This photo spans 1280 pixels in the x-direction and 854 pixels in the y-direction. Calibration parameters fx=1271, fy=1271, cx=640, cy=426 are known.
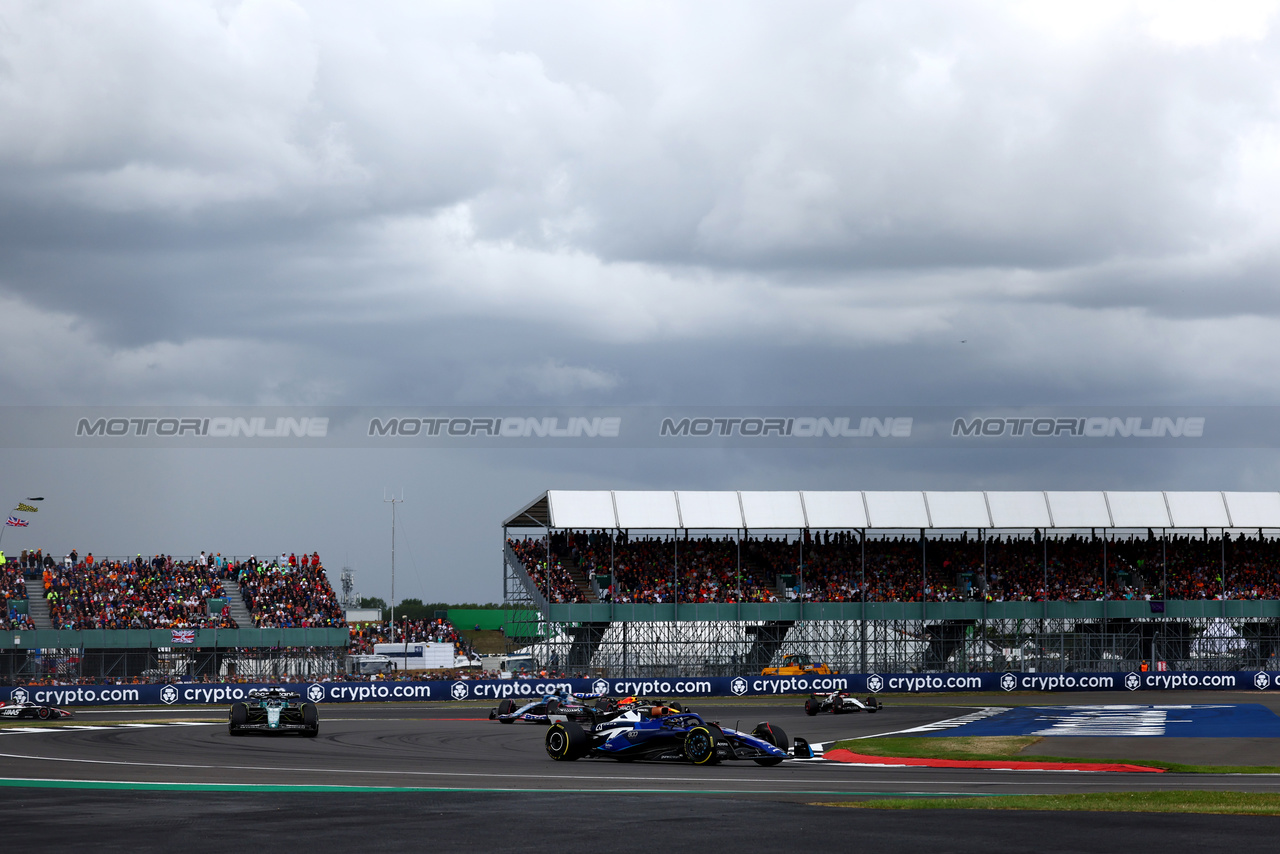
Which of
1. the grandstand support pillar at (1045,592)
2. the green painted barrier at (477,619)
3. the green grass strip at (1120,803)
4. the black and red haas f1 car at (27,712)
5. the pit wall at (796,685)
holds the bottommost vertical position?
the pit wall at (796,685)

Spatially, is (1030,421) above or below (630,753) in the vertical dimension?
above

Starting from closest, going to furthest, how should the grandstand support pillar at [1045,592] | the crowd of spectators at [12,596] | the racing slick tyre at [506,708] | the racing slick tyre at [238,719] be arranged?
the racing slick tyre at [238,719], the racing slick tyre at [506,708], the crowd of spectators at [12,596], the grandstand support pillar at [1045,592]

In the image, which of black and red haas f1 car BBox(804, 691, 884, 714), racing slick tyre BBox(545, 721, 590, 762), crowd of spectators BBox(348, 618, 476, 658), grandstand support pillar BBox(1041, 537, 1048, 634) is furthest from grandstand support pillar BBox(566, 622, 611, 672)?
racing slick tyre BBox(545, 721, 590, 762)

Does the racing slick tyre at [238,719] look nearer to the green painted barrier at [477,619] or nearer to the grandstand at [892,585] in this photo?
the grandstand at [892,585]

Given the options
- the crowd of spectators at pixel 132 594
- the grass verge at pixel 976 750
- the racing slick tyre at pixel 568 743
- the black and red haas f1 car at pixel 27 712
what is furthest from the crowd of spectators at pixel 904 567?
the racing slick tyre at pixel 568 743

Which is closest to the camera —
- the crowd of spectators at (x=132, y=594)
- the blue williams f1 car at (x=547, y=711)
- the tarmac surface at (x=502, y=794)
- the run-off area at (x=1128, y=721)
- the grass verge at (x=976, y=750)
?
the tarmac surface at (x=502, y=794)

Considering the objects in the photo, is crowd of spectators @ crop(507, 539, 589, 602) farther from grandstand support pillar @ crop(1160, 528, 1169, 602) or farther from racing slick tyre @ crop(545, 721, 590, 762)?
racing slick tyre @ crop(545, 721, 590, 762)

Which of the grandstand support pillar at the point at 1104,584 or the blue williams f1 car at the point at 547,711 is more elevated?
the grandstand support pillar at the point at 1104,584

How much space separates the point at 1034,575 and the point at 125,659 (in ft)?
134

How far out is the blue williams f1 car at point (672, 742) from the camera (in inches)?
870

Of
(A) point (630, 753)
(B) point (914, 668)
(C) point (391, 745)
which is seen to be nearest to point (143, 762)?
(C) point (391, 745)

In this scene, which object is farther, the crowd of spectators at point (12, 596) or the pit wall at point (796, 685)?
the crowd of spectators at point (12, 596)

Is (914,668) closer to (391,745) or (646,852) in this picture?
(391,745)

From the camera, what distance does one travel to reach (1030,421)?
51.2m
